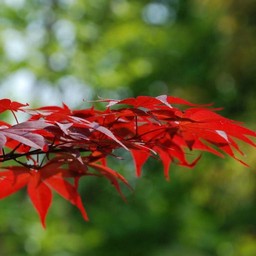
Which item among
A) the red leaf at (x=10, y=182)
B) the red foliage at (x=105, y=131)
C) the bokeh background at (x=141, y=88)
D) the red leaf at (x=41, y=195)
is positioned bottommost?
the bokeh background at (x=141, y=88)

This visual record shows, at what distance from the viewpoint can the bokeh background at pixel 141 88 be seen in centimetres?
482

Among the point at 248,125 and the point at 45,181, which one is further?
the point at 248,125

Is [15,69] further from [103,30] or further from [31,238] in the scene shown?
[103,30]

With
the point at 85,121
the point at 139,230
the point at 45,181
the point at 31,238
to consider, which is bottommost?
the point at 139,230

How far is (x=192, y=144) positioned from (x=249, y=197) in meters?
3.92

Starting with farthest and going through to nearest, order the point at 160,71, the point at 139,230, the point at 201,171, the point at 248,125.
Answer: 1. the point at 160,71
2. the point at 139,230
3. the point at 201,171
4. the point at 248,125

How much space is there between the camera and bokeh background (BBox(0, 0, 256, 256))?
482cm

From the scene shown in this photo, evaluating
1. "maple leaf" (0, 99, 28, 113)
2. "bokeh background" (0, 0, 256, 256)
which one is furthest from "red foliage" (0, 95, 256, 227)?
"bokeh background" (0, 0, 256, 256)

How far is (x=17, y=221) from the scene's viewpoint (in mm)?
4363

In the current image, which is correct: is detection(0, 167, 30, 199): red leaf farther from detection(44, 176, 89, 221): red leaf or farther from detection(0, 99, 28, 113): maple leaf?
detection(0, 99, 28, 113): maple leaf

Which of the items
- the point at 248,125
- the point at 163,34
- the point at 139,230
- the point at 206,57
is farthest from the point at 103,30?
the point at 248,125

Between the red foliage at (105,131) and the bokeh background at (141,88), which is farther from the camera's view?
the bokeh background at (141,88)

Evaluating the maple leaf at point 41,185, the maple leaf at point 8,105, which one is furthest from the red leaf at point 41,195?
the maple leaf at point 8,105

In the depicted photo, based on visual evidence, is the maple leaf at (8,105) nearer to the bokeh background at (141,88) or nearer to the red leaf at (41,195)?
the red leaf at (41,195)
